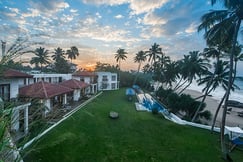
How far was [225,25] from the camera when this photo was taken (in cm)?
1252

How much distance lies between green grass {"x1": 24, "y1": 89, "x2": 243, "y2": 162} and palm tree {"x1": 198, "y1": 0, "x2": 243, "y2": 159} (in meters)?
2.51

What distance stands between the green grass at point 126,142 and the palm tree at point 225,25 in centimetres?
251

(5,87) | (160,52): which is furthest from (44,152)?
(160,52)

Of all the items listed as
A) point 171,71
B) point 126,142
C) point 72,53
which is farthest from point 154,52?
point 126,142

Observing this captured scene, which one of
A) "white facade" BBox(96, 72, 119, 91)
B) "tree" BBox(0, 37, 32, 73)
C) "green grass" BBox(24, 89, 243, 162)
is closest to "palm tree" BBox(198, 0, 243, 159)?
"green grass" BBox(24, 89, 243, 162)

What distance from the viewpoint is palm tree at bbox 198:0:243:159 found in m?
11.7

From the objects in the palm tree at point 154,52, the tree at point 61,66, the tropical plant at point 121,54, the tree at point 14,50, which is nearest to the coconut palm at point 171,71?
the palm tree at point 154,52

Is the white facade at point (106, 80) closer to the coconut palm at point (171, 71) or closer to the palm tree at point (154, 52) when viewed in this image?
the palm tree at point (154, 52)

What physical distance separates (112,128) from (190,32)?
53.3 ft

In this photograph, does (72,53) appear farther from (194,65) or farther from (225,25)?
(225,25)

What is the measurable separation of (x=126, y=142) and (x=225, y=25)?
11920 millimetres

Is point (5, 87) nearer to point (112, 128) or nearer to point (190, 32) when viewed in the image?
point (112, 128)

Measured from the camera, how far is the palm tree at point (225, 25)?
38.4ft

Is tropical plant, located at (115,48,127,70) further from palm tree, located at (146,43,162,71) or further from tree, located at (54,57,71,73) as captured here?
tree, located at (54,57,71,73)
